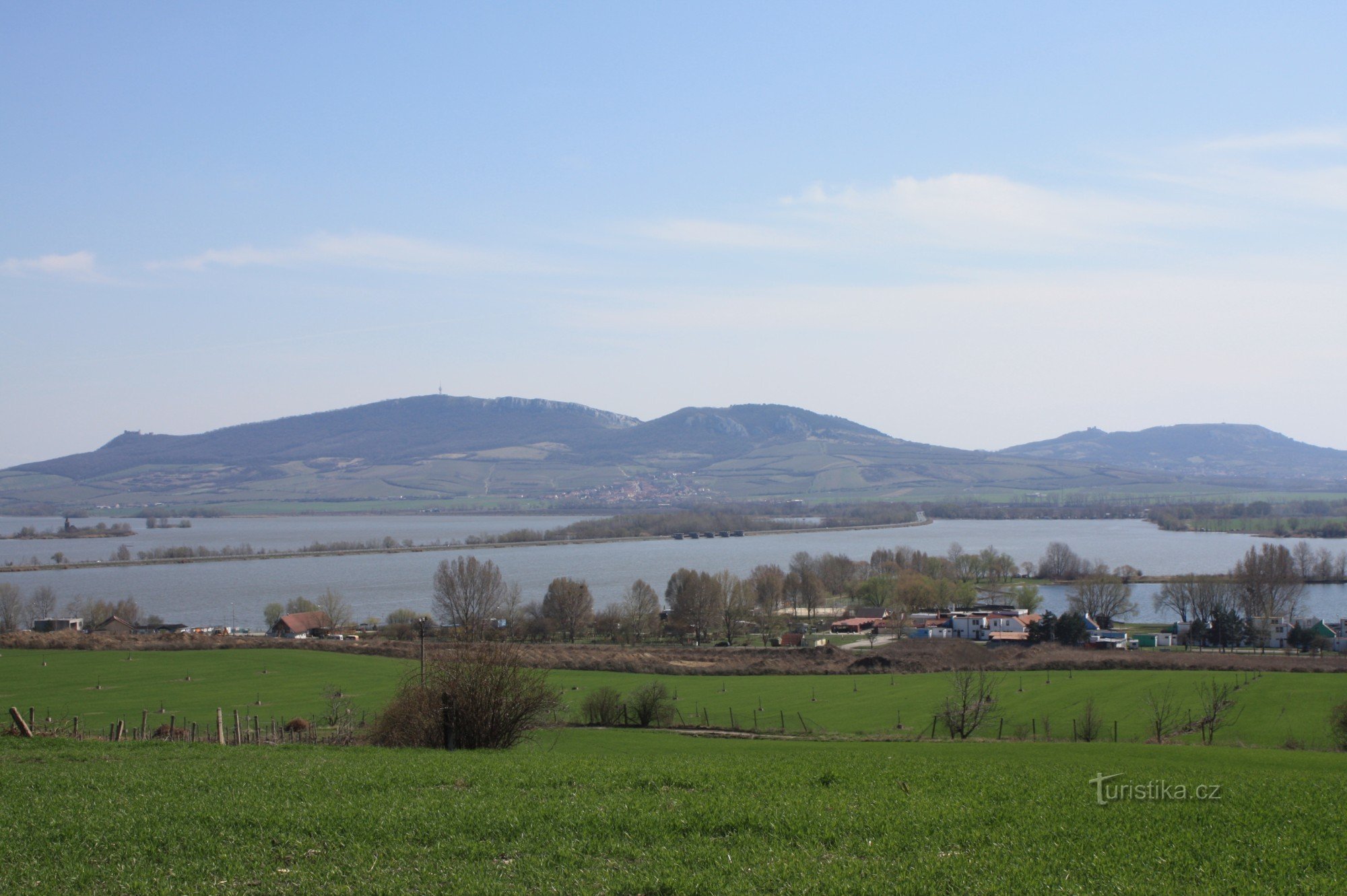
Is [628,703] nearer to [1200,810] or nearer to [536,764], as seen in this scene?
[536,764]

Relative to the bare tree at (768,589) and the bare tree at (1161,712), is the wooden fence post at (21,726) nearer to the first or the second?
the bare tree at (1161,712)

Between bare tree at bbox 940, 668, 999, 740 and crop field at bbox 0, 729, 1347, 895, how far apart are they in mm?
11711

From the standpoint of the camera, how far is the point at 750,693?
30.7 m

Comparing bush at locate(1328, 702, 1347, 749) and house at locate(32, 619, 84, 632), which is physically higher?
bush at locate(1328, 702, 1347, 749)

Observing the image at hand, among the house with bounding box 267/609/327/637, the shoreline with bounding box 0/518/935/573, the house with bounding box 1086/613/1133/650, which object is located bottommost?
the house with bounding box 1086/613/1133/650

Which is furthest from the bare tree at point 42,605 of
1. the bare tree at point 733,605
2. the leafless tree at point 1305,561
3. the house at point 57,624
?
the leafless tree at point 1305,561

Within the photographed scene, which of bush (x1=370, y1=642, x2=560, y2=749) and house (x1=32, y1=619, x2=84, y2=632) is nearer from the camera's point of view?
bush (x1=370, y1=642, x2=560, y2=749)

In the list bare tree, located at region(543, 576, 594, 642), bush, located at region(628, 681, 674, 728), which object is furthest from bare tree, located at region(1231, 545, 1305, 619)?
bush, located at region(628, 681, 674, 728)

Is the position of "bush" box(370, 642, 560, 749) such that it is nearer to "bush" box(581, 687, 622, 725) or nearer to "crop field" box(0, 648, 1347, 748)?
"bush" box(581, 687, 622, 725)

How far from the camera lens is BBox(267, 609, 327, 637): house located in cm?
5047

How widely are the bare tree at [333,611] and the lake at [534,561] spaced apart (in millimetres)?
1996

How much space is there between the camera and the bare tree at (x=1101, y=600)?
187ft

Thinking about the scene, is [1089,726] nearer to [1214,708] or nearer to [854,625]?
[1214,708]

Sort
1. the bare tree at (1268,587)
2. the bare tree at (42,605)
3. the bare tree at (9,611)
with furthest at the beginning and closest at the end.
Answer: the bare tree at (42,605) < the bare tree at (1268,587) < the bare tree at (9,611)
